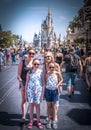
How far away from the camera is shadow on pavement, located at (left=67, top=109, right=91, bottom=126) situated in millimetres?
5994

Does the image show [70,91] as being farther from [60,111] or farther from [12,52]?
[12,52]

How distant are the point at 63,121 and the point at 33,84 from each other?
3.66 ft

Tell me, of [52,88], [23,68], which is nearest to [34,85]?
[52,88]

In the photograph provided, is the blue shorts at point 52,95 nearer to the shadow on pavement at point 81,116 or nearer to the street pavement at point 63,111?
the street pavement at point 63,111

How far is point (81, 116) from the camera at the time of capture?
250 inches

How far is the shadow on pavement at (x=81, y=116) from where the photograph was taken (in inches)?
236

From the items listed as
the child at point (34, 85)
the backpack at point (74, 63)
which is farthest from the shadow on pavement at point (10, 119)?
the backpack at point (74, 63)

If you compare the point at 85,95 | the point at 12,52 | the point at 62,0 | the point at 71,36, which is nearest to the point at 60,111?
the point at 85,95

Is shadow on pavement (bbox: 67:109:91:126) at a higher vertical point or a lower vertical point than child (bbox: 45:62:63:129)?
lower

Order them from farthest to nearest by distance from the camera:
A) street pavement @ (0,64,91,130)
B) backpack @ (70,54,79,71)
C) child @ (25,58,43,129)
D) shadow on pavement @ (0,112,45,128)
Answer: backpack @ (70,54,79,71)
shadow on pavement @ (0,112,45,128)
street pavement @ (0,64,91,130)
child @ (25,58,43,129)

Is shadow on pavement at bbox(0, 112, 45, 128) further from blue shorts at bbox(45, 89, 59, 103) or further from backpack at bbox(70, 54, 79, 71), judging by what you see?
backpack at bbox(70, 54, 79, 71)

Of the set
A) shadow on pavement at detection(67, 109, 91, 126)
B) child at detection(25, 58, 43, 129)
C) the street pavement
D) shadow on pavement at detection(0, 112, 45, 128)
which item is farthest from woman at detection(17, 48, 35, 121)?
shadow on pavement at detection(67, 109, 91, 126)

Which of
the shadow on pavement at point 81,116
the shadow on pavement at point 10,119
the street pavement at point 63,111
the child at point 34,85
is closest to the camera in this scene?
the child at point 34,85

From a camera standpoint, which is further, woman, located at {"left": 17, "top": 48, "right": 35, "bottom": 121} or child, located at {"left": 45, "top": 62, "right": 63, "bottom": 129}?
woman, located at {"left": 17, "top": 48, "right": 35, "bottom": 121}
